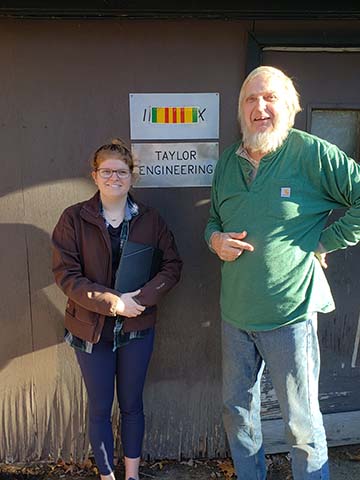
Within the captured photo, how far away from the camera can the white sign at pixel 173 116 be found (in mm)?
2611

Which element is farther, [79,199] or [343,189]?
[79,199]

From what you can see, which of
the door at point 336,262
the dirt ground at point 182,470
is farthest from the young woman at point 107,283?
the door at point 336,262

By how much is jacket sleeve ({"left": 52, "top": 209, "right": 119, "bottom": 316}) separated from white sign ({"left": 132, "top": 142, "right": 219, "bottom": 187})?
52cm

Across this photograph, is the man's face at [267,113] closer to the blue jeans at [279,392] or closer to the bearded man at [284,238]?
the bearded man at [284,238]

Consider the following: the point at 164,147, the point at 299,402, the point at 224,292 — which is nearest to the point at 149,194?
the point at 164,147

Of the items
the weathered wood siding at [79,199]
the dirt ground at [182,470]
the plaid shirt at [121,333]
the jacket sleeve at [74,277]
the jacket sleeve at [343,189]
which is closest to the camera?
the jacket sleeve at [343,189]

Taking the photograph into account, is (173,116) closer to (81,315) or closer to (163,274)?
(163,274)

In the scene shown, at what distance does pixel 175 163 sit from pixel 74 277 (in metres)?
0.82

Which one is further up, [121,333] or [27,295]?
[27,295]

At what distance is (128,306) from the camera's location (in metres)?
2.29

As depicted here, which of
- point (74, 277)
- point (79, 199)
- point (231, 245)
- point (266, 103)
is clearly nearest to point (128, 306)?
point (74, 277)

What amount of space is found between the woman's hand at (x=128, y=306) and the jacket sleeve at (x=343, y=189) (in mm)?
872

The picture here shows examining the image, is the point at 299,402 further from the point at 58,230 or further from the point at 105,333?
the point at 58,230

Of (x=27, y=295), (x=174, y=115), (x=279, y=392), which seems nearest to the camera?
(x=279, y=392)
